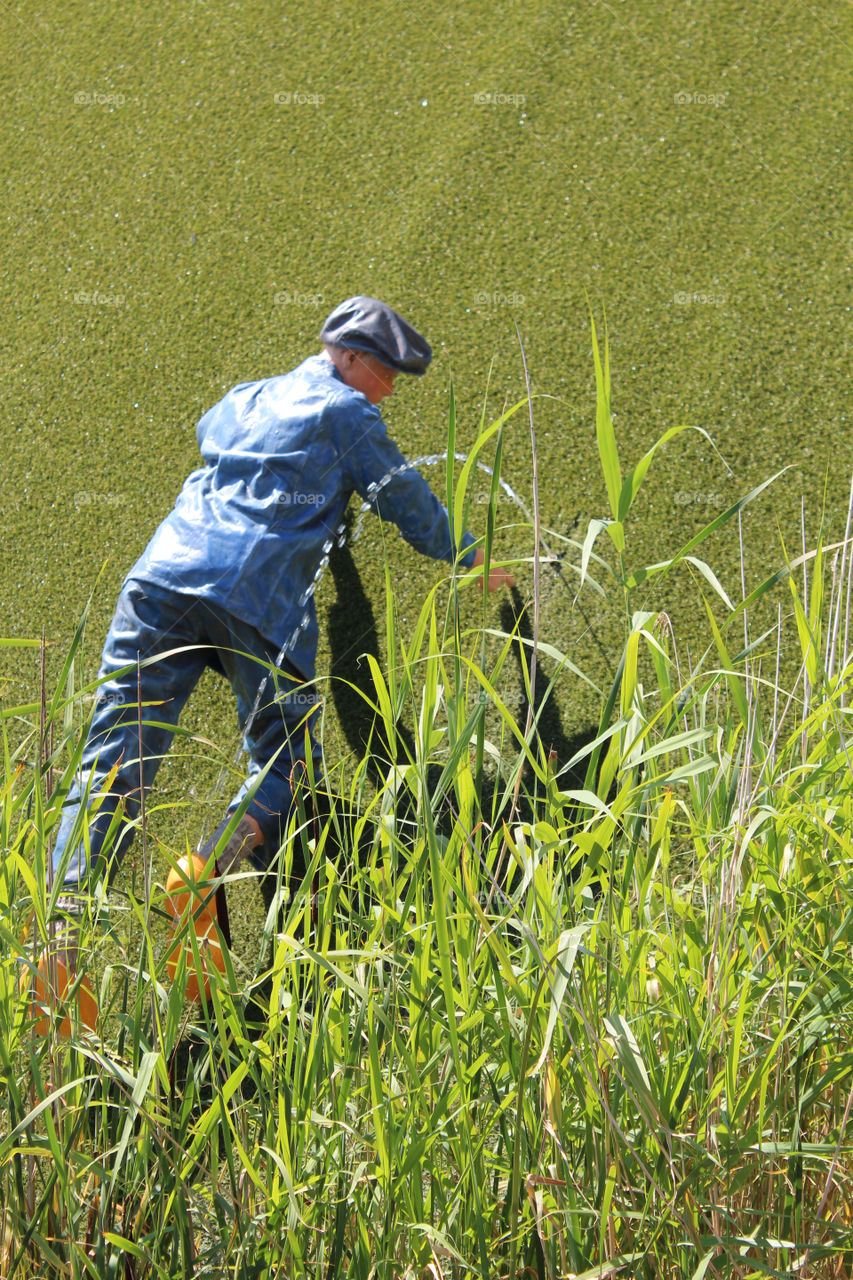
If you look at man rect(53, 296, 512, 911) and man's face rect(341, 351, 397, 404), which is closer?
man rect(53, 296, 512, 911)

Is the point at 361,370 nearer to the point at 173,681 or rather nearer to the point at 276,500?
the point at 276,500

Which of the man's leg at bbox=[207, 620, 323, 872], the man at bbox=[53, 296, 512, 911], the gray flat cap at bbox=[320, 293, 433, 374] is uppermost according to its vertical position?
the gray flat cap at bbox=[320, 293, 433, 374]

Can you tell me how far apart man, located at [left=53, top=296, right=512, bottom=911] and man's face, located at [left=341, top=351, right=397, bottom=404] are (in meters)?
0.03

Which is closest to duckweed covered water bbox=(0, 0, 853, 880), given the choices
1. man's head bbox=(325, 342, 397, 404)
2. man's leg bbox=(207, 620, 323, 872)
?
man's leg bbox=(207, 620, 323, 872)

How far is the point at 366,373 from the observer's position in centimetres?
244

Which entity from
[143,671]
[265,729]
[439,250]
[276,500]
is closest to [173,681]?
[143,671]

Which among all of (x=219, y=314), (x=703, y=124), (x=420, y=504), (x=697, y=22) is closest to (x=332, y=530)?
(x=420, y=504)

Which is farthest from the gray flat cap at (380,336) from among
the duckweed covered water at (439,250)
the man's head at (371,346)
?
the duckweed covered water at (439,250)

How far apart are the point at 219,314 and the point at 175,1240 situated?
103 inches

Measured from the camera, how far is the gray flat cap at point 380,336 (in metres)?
2.39

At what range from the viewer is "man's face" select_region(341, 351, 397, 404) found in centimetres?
242

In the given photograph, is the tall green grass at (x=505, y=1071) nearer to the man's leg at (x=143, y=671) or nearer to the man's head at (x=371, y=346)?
the man's leg at (x=143, y=671)

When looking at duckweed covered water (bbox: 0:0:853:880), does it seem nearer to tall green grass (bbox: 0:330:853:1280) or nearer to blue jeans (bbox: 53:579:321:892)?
blue jeans (bbox: 53:579:321:892)

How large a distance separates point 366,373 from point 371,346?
0.07 meters
